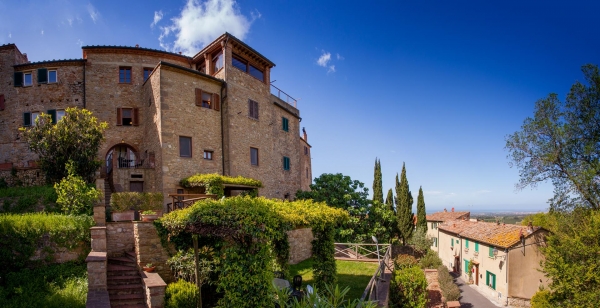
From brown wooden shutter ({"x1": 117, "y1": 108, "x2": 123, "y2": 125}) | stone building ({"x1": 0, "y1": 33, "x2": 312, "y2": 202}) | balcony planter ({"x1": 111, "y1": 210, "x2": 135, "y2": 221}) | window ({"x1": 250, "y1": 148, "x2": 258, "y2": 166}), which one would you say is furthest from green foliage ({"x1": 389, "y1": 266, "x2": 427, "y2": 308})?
brown wooden shutter ({"x1": 117, "y1": 108, "x2": 123, "y2": 125})

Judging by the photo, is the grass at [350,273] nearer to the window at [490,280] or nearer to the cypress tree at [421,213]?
the window at [490,280]

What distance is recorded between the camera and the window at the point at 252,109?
20016 millimetres

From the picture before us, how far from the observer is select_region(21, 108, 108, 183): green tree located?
45.6 ft

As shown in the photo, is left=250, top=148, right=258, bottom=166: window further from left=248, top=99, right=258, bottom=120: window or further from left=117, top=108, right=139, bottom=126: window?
left=117, top=108, right=139, bottom=126: window

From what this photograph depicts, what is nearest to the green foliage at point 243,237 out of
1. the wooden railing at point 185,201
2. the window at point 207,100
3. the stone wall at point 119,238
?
the wooden railing at point 185,201

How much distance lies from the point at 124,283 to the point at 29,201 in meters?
6.68

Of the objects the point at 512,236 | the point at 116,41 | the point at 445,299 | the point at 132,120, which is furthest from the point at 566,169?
the point at 116,41

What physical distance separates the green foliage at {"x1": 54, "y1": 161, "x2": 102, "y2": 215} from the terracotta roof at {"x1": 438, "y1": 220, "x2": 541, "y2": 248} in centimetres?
2553

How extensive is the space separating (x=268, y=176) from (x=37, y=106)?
15.3 m

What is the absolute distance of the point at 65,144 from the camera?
45.8 feet

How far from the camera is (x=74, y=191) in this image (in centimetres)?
1216

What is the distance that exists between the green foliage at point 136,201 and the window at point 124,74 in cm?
905

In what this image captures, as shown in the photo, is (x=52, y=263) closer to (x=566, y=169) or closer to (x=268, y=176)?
(x=268, y=176)

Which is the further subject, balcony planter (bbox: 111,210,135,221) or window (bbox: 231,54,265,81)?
window (bbox: 231,54,265,81)
